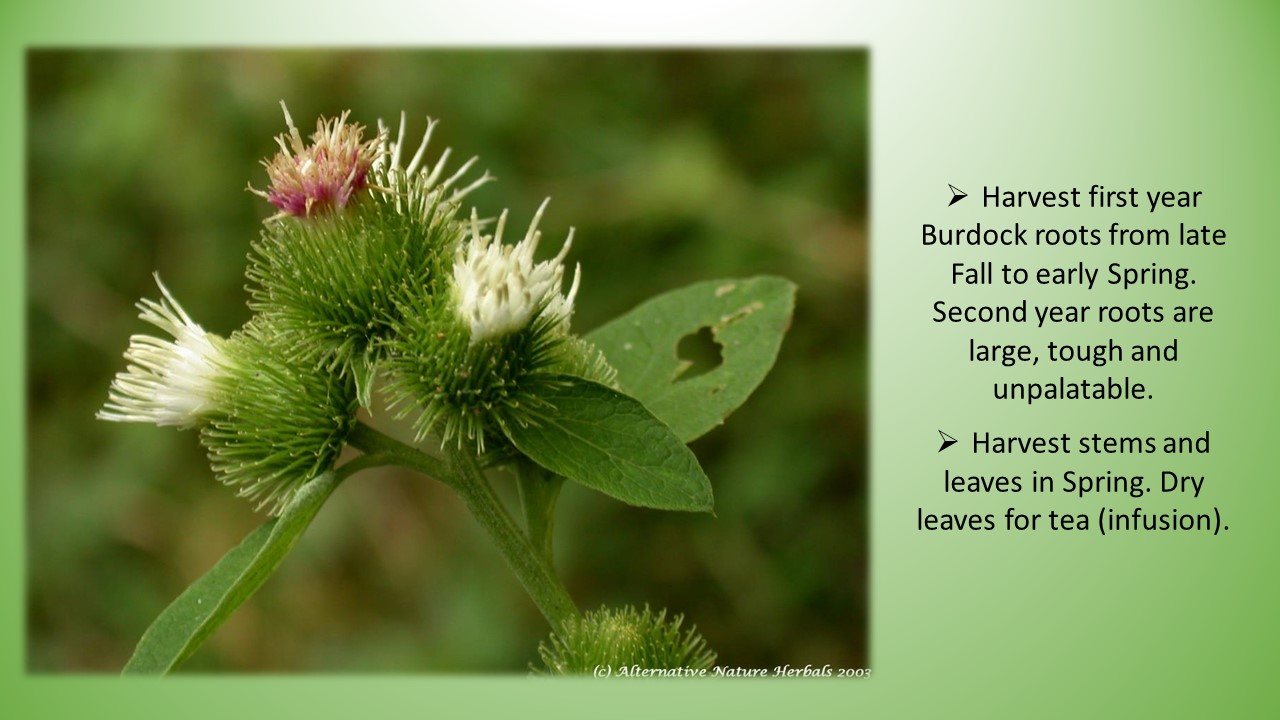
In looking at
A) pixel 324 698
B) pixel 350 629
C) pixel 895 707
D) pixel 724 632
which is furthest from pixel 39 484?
pixel 895 707

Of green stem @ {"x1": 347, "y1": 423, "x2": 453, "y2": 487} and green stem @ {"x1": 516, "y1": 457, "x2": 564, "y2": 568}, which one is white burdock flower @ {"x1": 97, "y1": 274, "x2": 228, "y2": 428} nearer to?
green stem @ {"x1": 347, "y1": 423, "x2": 453, "y2": 487}

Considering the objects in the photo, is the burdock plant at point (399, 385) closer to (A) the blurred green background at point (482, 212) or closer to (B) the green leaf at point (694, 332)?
(B) the green leaf at point (694, 332)

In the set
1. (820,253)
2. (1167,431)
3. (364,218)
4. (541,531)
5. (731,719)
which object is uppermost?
(820,253)

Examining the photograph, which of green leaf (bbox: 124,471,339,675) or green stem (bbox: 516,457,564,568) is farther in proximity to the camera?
green stem (bbox: 516,457,564,568)

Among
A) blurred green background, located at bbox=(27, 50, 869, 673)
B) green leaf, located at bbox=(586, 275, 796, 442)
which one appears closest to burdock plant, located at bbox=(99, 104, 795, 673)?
green leaf, located at bbox=(586, 275, 796, 442)

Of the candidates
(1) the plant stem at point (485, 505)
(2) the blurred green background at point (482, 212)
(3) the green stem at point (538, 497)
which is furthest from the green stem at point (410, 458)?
(2) the blurred green background at point (482, 212)

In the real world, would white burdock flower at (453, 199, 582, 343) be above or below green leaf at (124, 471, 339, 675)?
above

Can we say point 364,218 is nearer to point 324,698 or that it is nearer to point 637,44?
point 637,44
